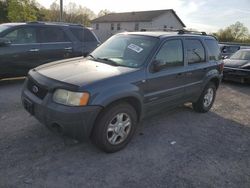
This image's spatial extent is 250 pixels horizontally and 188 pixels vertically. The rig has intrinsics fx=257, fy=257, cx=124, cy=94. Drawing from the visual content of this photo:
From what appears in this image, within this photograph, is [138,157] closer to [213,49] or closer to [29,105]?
[29,105]

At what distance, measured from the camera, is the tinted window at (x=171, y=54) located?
14.3 feet

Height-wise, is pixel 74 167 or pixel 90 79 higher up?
pixel 90 79

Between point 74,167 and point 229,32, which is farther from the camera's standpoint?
point 229,32

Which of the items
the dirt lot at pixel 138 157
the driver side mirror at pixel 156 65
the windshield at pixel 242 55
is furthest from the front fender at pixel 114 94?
the windshield at pixel 242 55

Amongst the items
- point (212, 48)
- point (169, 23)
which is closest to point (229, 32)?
point (169, 23)

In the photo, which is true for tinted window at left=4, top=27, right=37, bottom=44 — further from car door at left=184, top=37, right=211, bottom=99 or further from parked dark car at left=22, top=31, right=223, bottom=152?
car door at left=184, top=37, right=211, bottom=99

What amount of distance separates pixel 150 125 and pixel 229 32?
1916 inches

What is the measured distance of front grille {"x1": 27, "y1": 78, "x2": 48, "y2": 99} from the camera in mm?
3609

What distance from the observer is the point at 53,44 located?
7.78 metres

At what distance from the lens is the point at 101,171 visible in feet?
11.1

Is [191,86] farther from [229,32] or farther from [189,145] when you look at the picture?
[229,32]

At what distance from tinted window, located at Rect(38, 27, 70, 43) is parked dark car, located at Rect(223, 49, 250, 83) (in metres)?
6.40

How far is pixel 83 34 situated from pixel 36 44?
67.0 inches

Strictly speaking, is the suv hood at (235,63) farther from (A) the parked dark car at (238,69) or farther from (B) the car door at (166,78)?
(B) the car door at (166,78)
